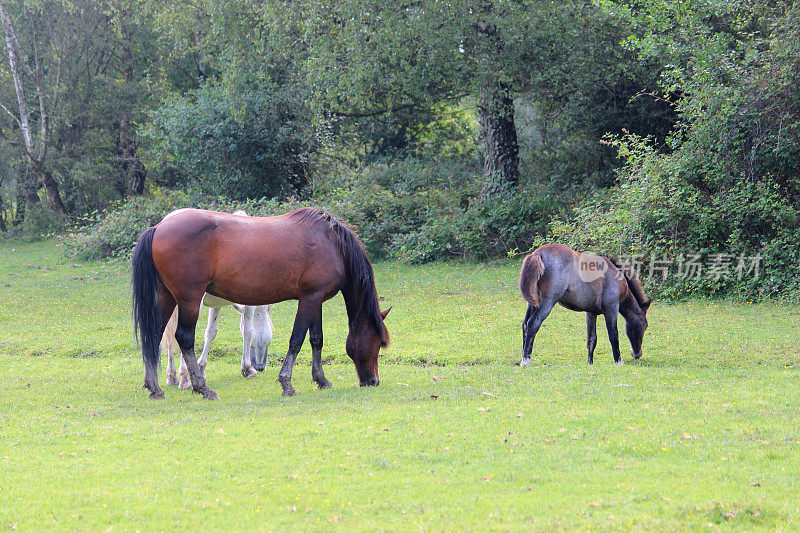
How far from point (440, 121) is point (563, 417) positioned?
24862 mm

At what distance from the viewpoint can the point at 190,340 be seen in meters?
8.52

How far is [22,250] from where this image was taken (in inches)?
1117

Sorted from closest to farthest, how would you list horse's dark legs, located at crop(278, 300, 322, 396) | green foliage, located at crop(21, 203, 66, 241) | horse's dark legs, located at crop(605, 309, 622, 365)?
horse's dark legs, located at crop(278, 300, 322, 396)
horse's dark legs, located at crop(605, 309, 622, 365)
green foliage, located at crop(21, 203, 66, 241)

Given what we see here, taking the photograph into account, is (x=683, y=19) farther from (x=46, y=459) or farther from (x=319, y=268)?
(x=46, y=459)

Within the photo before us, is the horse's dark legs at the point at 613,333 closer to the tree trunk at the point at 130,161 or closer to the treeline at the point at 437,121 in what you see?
the treeline at the point at 437,121

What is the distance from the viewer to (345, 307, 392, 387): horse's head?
9.06 metres

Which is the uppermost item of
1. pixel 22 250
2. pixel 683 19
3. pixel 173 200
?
pixel 683 19

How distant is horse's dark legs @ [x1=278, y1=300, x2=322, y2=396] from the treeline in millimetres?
9299

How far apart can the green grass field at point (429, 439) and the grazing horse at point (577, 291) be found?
49 cm

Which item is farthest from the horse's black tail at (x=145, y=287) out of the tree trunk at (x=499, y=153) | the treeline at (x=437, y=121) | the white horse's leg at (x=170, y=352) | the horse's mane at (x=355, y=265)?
the tree trunk at (x=499, y=153)

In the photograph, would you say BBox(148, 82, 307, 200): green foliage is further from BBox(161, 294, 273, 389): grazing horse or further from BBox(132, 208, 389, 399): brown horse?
BBox(132, 208, 389, 399): brown horse

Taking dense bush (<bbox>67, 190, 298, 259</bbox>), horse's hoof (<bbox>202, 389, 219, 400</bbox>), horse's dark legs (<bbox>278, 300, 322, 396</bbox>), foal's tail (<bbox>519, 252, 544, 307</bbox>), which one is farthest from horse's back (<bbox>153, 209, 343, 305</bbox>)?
dense bush (<bbox>67, 190, 298, 259</bbox>)

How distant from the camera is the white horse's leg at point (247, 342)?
10289mm

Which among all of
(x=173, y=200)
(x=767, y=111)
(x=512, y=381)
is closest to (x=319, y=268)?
(x=512, y=381)
